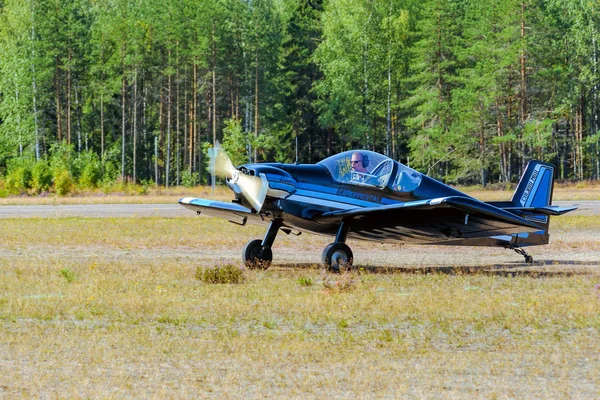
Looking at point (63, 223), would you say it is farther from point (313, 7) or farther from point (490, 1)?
point (313, 7)

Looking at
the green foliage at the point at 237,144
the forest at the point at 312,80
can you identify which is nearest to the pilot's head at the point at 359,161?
the green foliage at the point at 237,144

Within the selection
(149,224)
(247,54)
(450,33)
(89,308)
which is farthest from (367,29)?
(89,308)

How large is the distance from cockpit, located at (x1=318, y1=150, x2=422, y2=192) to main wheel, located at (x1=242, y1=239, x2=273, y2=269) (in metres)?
2.09

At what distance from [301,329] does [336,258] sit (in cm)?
525

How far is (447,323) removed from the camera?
32.4 ft

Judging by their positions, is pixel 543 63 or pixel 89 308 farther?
pixel 543 63

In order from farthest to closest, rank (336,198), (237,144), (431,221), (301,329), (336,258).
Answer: (237,144) < (336,198) < (336,258) < (431,221) < (301,329)

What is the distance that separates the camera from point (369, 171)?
15.2 metres

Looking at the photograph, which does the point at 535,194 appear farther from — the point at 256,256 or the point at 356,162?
the point at 256,256

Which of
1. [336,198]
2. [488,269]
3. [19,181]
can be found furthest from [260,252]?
[19,181]

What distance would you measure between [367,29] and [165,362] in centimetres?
5608

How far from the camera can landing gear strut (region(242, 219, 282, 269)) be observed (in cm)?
1570

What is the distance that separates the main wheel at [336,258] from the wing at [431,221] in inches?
19.7

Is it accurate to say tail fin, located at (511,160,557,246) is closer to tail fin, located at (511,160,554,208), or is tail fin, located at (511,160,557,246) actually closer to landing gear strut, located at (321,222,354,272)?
tail fin, located at (511,160,554,208)
